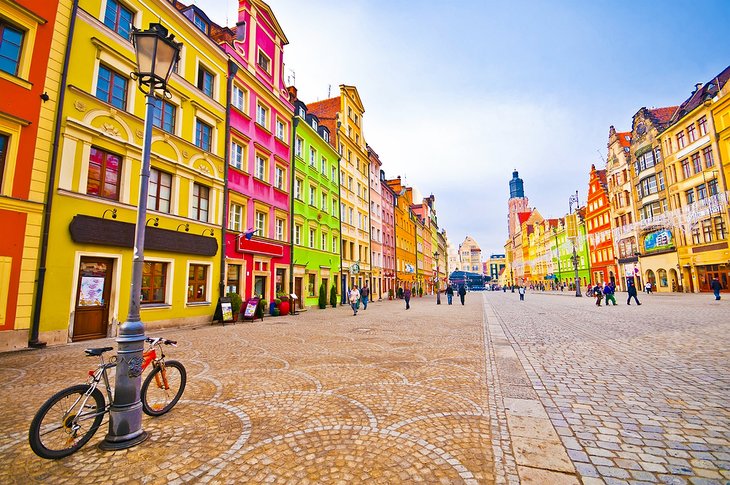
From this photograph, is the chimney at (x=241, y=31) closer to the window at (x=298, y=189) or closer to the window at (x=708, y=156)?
the window at (x=298, y=189)

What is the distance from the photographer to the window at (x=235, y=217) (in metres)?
18.0

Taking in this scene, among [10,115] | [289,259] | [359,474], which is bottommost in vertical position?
[359,474]

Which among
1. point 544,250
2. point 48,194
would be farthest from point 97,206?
point 544,250

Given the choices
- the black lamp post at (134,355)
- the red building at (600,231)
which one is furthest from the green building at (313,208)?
the red building at (600,231)

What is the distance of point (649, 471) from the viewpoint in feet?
9.80

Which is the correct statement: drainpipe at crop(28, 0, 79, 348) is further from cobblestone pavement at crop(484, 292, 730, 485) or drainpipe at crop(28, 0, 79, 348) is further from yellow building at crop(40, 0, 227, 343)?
cobblestone pavement at crop(484, 292, 730, 485)

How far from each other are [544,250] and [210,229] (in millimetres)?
89529

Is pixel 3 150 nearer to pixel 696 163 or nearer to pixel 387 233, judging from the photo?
pixel 387 233

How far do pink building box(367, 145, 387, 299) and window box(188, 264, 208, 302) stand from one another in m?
23.7

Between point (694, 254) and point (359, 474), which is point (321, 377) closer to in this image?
point (359, 474)

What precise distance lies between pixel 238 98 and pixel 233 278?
9.97 m

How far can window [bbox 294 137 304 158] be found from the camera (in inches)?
967

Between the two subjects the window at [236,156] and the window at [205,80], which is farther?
the window at [236,156]

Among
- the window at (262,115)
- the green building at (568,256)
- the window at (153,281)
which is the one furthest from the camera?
the green building at (568,256)
